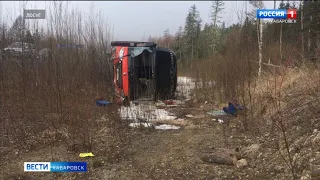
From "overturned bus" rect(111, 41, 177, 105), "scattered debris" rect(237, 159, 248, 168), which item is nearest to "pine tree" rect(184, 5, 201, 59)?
"overturned bus" rect(111, 41, 177, 105)

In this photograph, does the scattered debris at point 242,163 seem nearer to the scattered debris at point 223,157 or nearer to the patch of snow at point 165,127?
the scattered debris at point 223,157

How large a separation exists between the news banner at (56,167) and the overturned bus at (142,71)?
507 cm

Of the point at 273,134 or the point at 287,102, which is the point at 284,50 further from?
the point at 273,134

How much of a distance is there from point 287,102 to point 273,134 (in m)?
1.46

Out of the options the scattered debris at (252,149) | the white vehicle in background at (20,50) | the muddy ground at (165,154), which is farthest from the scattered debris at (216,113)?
the white vehicle in background at (20,50)

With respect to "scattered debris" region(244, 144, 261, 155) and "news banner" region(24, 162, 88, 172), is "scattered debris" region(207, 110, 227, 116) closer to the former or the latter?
"scattered debris" region(244, 144, 261, 155)

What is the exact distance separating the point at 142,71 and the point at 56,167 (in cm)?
742

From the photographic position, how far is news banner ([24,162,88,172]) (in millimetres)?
4043

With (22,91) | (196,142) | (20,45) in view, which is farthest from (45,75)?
(196,142)

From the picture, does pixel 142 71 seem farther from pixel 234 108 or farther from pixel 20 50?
Answer: pixel 234 108

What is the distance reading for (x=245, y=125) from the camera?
6125 mm

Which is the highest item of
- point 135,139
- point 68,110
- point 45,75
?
point 45,75

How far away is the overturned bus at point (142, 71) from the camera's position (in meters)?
10.1

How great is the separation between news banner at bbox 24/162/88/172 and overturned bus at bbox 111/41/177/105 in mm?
5070
